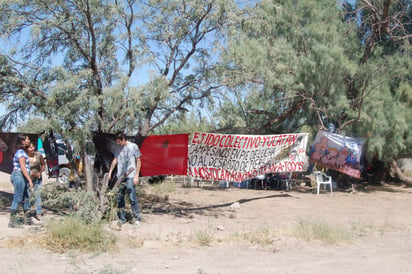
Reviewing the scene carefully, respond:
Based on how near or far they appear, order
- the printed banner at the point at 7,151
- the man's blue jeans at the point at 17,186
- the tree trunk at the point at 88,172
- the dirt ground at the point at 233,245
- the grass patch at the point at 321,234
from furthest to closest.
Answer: the printed banner at the point at 7,151
the tree trunk at the point at 88,172
the man's blue jeans at the point at 17,186
the grass patch at the point at 321,234
the dirt ground at the point at 233,245

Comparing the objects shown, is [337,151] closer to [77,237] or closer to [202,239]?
[202,239]

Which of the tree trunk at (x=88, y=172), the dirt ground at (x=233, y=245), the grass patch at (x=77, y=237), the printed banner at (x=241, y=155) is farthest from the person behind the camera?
the printed banner at (x=241, y=155)

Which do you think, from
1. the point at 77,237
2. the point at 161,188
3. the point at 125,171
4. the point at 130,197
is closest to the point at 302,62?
the point at 161,188

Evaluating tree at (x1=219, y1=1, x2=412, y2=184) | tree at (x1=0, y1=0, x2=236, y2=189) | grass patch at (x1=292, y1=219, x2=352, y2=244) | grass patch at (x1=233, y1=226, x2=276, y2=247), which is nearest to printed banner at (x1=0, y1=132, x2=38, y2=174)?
tree at (x1=0, y1=0, x2=236, y2=189)

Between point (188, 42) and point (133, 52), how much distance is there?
1262 mm

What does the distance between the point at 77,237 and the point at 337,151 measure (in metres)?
9.64

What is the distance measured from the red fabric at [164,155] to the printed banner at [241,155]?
0.26 m

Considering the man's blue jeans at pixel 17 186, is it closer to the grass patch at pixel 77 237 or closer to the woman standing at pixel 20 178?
the woman standing at pixel 20 178

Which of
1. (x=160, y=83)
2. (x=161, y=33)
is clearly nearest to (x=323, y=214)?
(x=160, y=83)

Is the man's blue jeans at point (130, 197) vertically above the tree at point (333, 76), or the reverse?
the tree at point (333, 76)

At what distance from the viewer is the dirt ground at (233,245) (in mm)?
5406

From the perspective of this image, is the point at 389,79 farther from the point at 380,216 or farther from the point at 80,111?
the point at 80,111

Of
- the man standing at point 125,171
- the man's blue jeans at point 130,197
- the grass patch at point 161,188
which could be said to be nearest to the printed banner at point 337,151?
the grass patch at point 161,188

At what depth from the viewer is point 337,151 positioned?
13.3 m
